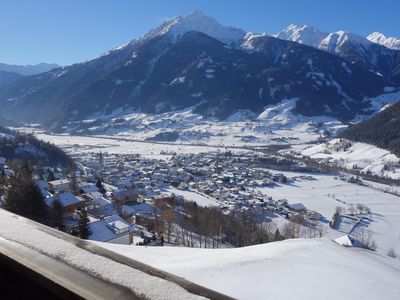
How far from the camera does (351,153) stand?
86688mm

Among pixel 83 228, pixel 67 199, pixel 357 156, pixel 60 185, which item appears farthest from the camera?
pixel 357 156

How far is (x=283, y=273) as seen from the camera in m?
7.57

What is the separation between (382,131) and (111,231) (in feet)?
297

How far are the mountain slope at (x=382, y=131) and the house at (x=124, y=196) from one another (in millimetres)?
68586

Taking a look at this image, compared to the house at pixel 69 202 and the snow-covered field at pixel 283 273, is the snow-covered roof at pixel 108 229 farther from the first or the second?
the snow-covered field at pixel 283 273

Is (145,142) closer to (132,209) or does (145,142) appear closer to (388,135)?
(388,135)

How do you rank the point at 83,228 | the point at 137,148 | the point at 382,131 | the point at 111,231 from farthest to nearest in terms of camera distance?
the point at 137,148, the point at 382,131, the point at 111,231, the point at 83,228

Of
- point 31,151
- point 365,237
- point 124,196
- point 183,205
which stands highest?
point 31,151

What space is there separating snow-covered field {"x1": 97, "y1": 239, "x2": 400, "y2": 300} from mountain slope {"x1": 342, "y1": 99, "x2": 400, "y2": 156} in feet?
271

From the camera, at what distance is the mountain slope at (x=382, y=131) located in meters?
87.8

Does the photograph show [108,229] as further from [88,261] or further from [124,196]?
[88,261]

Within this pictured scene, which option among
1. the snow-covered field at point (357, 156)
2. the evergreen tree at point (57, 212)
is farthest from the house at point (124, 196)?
the snow-covered field at point (357, 156)

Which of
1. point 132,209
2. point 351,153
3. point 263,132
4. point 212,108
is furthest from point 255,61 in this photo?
point 132,209

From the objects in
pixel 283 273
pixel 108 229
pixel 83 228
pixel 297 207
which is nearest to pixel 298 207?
pixel 297 207
